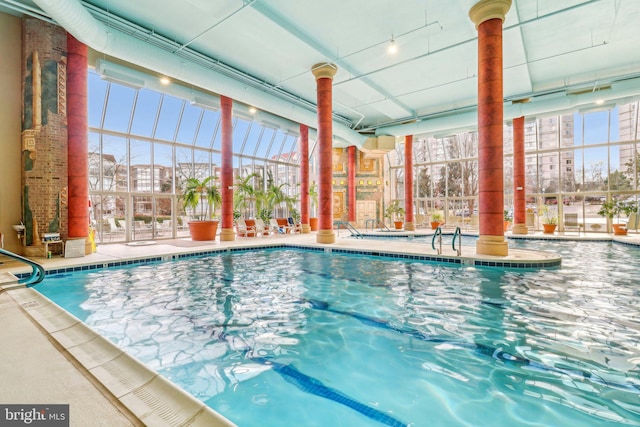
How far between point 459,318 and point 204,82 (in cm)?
875

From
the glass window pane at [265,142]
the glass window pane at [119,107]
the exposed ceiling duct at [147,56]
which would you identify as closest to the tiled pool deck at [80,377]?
the exposed ceiling duct at [147,56]


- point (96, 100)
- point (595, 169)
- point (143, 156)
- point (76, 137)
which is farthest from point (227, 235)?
point (595, 169)

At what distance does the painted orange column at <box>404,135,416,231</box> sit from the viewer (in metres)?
15.6

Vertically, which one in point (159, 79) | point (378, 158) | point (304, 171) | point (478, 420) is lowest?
point (478, 420)

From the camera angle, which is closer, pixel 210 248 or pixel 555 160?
pixel 210 248

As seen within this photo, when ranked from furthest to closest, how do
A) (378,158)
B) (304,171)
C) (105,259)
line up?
(378,158), (304,171), (105,259)

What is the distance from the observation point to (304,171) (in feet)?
46.8

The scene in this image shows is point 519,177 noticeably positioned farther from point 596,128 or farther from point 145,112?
point 145,112

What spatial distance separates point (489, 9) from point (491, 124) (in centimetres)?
232

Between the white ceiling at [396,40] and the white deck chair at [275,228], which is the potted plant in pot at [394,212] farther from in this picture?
the white ceiling at [396,40]

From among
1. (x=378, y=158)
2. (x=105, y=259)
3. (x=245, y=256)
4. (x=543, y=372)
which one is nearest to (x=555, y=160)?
(x=378, y=158)

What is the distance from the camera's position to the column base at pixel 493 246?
22.0 feet

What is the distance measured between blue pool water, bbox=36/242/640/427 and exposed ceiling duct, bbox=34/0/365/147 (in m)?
4.70

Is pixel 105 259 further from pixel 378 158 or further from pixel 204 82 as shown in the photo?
pixel 378 158
